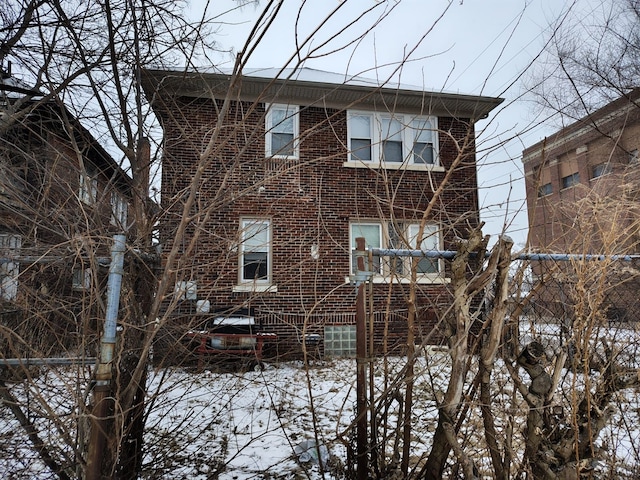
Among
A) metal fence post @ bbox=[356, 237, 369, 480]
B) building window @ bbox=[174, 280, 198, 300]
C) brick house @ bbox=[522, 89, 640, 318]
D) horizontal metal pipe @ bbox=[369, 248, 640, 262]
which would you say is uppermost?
brick house @ bbox=[522, 89, 640, 318]

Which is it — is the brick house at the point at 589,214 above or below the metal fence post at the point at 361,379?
above

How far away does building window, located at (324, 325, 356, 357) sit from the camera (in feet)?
30.1

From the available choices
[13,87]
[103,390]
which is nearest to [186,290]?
[103,390]

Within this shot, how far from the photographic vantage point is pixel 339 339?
9.21 metres

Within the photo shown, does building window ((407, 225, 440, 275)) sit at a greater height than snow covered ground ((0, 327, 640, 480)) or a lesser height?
greater

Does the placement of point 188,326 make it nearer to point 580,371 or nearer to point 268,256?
point 580,371

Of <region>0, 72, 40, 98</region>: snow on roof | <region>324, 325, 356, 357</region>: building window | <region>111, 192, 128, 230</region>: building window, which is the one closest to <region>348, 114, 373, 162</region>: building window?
<region>324, 325, 356, 357</region>: building window

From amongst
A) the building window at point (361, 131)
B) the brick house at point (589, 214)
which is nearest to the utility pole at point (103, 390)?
the brick house at point (589, 214)

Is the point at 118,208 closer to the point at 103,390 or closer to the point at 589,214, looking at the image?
the point at 103,390

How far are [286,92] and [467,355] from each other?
8.43 m

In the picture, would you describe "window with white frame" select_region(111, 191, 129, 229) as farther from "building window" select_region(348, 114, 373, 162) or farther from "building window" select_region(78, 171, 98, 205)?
"building window" select_region(348, 114, 373, 162)

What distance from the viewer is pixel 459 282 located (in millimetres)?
2064

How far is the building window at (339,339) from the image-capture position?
9.17m

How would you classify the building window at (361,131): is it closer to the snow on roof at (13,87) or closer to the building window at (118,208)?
the snow on roof at (13,87)
